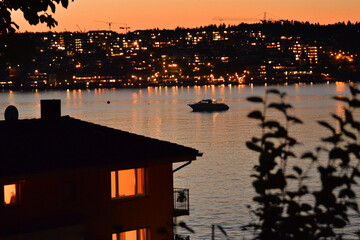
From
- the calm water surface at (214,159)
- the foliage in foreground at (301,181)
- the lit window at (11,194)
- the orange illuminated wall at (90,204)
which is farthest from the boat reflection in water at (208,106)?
the foliage in foreground at (301,181)

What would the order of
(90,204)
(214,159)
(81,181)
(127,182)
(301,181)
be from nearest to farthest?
(301,181), (81,181), (90,204), (127,182), (214,159)

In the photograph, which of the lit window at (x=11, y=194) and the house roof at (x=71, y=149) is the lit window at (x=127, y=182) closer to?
the house roof at (x=71, y=149)

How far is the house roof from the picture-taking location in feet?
55.4

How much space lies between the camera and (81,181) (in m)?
17.8

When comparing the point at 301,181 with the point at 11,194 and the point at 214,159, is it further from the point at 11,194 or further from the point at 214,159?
the point at 214,159

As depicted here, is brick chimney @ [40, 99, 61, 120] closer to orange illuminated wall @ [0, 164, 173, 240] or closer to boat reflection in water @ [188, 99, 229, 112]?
orange illuminated wall @ [0, 164, 173, 240]

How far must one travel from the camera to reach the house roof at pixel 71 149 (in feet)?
55.4

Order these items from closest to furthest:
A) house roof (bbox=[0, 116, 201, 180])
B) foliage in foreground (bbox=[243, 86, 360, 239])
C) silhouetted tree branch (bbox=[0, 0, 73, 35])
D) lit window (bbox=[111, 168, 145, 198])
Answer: foliage in foreground (bbox=[243, 86, 360, 239]) → silhouetted tree branch (bbox=[0, 0, 73, 35]) → house roof (bbox=[0, 116, 201, 180]) → lit window (bbox=[111, 168, 145, 198])

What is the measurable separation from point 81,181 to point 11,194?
5.37ft

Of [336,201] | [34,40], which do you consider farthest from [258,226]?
[34,40]

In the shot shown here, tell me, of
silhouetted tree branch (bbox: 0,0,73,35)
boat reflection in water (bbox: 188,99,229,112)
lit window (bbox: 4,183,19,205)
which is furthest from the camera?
boat reflection in water (bbox: 188,99,229,112)

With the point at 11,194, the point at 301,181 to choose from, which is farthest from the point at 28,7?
the point at 11,194

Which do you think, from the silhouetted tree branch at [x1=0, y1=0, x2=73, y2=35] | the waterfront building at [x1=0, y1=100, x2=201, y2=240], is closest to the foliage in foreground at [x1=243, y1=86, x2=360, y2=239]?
the silhouetted tree branch at [x1=0, y1=0, x2=73, y2=35]

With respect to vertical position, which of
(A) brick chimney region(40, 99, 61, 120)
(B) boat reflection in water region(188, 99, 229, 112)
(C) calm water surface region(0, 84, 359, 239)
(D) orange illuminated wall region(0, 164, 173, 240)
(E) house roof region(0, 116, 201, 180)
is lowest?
(C) calm water surface region(0, 84, 359, 239)
